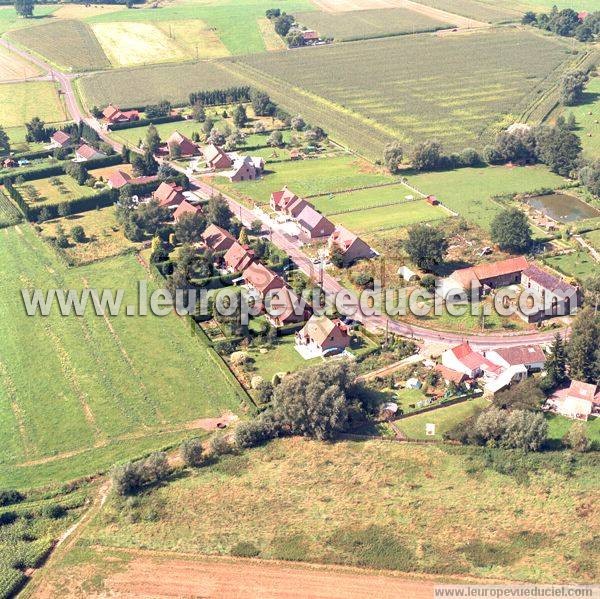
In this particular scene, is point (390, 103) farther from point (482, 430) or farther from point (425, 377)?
point (482, 430)

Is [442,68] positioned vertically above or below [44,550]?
above

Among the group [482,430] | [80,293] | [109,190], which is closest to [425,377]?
[482,430]

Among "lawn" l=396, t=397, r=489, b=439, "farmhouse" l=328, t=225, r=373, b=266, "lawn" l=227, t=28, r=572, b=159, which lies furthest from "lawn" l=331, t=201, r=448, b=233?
"lawn" l=396, t=397, r=489, b=439

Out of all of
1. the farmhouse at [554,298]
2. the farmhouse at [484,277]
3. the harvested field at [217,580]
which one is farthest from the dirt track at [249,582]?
the farmhouse at [484,277]

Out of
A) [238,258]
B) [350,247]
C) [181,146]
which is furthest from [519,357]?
[181,146]

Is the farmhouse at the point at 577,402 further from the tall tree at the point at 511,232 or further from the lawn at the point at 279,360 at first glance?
the tall tree at the point at 511,232

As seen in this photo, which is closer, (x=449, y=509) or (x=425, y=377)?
(x=449, y=509)
